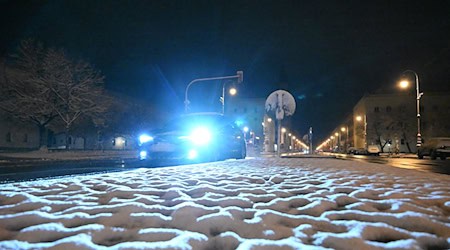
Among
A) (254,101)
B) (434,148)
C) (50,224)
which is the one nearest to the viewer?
(50,224)

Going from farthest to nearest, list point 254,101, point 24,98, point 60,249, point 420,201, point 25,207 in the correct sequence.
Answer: point 254,101 < point 24,98 < point 420,201 < point 25,207 < point 60,249

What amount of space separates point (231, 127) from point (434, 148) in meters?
19.0

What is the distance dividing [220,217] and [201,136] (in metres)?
7.65

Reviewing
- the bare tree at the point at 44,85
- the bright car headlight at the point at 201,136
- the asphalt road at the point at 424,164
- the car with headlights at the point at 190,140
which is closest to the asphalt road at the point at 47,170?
the car with headlights at the point at 190,140

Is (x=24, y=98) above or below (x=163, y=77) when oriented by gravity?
below

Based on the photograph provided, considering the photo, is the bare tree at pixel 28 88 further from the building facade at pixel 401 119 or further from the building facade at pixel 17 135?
the building facade at pixel 401 119

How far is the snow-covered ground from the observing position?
2.24 meters

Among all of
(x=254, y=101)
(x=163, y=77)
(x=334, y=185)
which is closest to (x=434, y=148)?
(x=334, y=185)

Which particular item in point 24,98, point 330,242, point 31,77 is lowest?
point 330,242

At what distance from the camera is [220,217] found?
278cm

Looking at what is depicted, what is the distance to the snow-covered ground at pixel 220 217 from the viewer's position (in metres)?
2.24

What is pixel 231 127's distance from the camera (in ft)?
42.0

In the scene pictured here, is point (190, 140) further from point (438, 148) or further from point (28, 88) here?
point (28, 88)

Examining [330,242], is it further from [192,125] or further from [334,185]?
[192,125]
